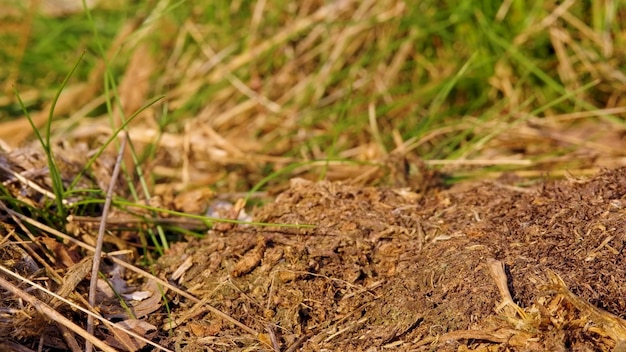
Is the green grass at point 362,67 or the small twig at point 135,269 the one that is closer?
the small twig at point 135,269

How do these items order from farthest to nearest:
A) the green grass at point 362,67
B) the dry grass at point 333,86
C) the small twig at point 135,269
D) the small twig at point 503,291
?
the green grass at point 362,67 → the dry grass at point 333,86 → the small twig at point 135,269 → the small twig at point 503,291

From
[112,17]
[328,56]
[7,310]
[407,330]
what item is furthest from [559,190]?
[112,17]

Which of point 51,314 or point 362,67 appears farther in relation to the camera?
point 362,67

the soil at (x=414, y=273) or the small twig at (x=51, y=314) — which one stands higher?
the small twig at (x=51, y=314)

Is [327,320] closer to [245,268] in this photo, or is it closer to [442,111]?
[245,268]

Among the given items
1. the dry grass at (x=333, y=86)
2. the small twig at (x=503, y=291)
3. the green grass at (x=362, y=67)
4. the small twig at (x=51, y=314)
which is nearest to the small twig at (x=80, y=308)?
the small twig at (x=51, y=314)

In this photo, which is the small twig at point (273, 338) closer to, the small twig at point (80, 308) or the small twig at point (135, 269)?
the small twig at point (135, 269)

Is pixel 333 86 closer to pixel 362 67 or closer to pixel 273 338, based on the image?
pixel 362 67

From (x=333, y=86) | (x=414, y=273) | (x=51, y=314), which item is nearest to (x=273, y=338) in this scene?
(x=414, y=273)

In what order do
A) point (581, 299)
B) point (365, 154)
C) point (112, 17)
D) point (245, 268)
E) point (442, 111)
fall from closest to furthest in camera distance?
point (581, 299) < point (245, 268) < point (365, 154) < point (442, 111) < point (112, 17)
